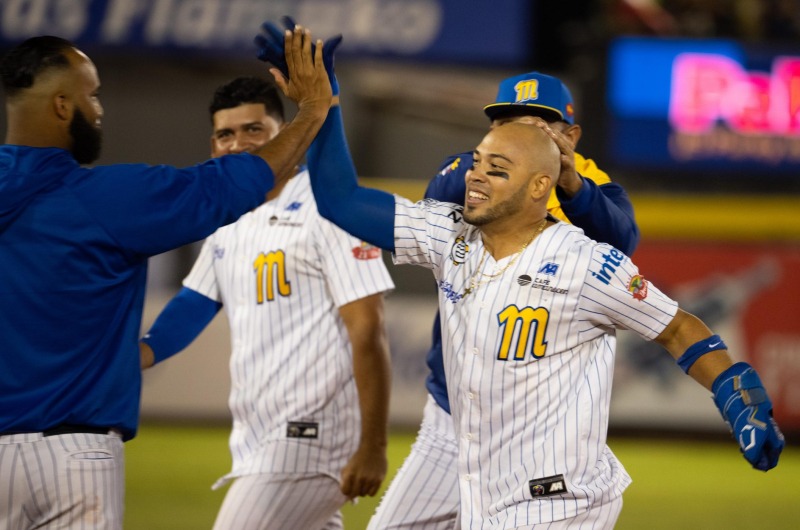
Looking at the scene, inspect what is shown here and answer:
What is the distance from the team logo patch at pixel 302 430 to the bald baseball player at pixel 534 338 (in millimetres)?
989

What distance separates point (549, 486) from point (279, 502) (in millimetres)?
1353

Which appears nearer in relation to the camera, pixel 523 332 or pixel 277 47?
pixel 523 332

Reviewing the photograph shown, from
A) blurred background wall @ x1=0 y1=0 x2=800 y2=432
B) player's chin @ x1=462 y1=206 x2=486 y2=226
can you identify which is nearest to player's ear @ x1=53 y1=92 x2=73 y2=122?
player's chin @ x1=462 y1=206 x2=486 y2=226

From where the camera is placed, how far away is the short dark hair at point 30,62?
3520 millimetres

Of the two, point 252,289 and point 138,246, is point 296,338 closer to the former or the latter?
point 252,289

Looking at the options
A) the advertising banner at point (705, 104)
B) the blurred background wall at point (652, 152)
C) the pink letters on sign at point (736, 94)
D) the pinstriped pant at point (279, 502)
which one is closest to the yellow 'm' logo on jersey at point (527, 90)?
the pinstriped pant at point (279, 502)

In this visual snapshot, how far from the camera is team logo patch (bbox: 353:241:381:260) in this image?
4.70 metres

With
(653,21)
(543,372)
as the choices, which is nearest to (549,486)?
(543,372)

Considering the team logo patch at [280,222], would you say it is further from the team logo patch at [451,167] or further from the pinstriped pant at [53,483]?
the pinstriped pant at [53,483]

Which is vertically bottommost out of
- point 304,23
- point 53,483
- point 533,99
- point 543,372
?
point 53,483

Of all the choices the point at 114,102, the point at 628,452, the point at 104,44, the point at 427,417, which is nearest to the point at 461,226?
the point at 427,417

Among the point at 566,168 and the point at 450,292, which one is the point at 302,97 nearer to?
the point at 450,292

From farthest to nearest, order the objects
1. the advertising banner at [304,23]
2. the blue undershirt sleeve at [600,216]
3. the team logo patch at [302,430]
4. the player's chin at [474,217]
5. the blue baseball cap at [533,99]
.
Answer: the advertising banner at [304,23], the team logo patch at [302,430], the blue baseball cap at [533,99], the blue undershirt sleeve at [600,216], the player's chin at [474,217]

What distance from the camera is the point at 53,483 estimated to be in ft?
11.1
